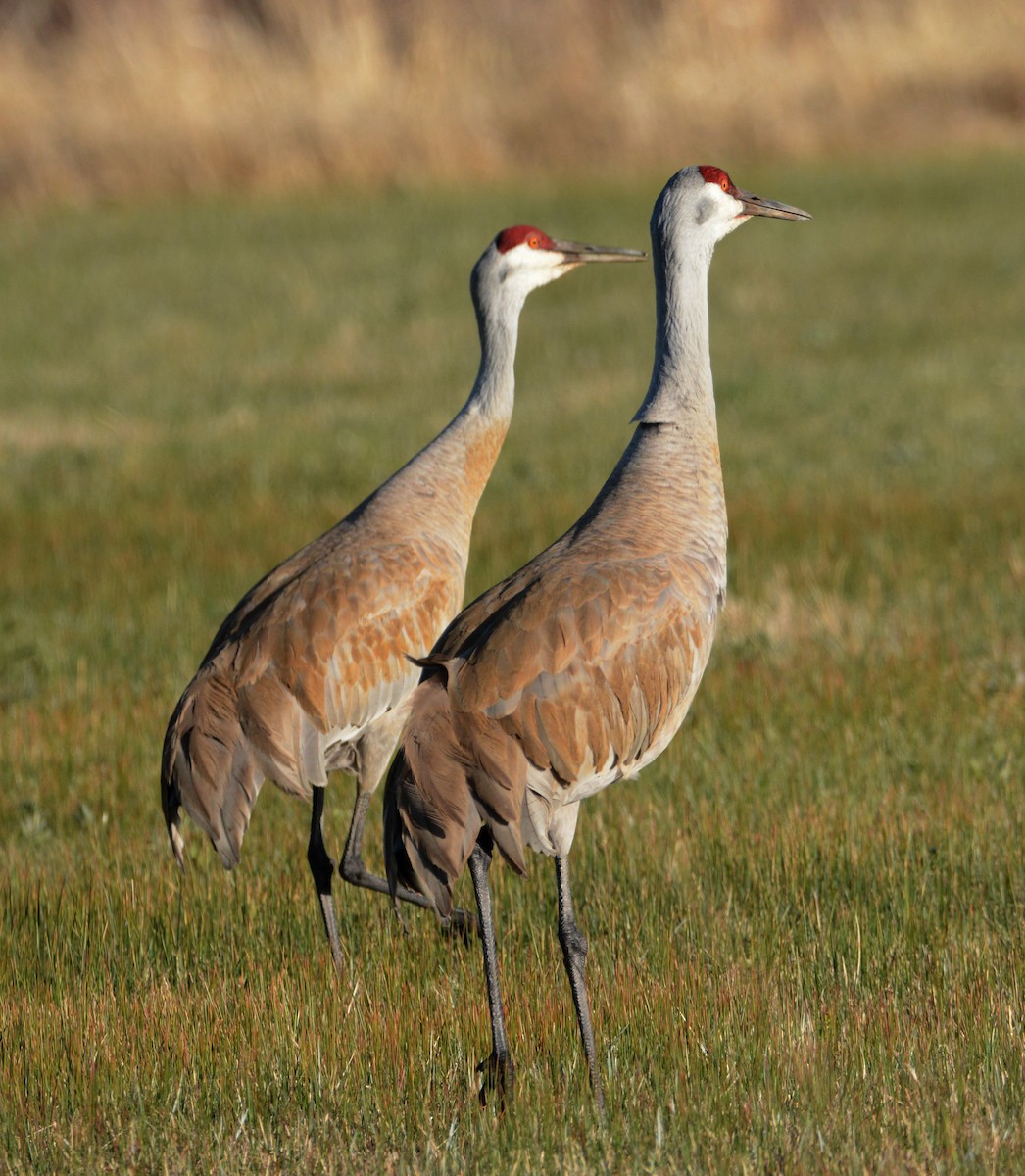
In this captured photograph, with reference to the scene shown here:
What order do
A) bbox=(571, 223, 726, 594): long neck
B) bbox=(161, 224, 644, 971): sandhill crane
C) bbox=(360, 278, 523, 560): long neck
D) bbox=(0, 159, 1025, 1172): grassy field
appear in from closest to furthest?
bbox=(0, 159, 1025, 1172): grassy field → bbox=(571, 223, 726, 594): long neck → bbox=(161, 224, 644, 971): sandhill crane → bbox=(360, 278, 523, 560): long neck

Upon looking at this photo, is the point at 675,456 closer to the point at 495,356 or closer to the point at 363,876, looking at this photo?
the point at 495,356

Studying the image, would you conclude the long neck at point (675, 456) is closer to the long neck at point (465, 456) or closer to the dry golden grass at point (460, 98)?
the long neck at point (465, 456)

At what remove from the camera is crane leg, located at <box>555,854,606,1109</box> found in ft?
12.8

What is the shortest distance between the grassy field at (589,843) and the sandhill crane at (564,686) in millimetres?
325

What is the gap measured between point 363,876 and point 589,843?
722 mm

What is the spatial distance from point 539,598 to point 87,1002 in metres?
1.49

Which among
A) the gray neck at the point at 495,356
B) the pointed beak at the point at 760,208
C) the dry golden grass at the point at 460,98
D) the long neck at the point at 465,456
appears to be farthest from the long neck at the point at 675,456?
the dry golden grass at the point at 460,98

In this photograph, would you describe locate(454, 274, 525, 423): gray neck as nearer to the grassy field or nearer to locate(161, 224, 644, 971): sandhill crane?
locate(161, 224, 644, 971): sandhill crane

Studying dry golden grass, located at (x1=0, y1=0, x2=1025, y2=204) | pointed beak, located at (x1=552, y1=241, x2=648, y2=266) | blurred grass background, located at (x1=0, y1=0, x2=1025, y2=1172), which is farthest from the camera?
dry golden grass, located at (x1=0, y1=0, x2=1025, y2=204)

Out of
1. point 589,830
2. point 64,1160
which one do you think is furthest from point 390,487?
point 64,1160

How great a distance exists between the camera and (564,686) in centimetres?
413

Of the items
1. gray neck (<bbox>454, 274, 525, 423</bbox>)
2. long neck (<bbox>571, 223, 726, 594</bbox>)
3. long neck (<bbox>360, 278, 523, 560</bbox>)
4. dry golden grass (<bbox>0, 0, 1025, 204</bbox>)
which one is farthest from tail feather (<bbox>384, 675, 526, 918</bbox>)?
dry golden grass (<bbox>0, 0, 1025, 204</bbox>)

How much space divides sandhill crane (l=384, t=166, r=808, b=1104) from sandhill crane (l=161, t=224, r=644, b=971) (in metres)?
0.39

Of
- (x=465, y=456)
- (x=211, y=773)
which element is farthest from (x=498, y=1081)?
(x=465, y=456)
